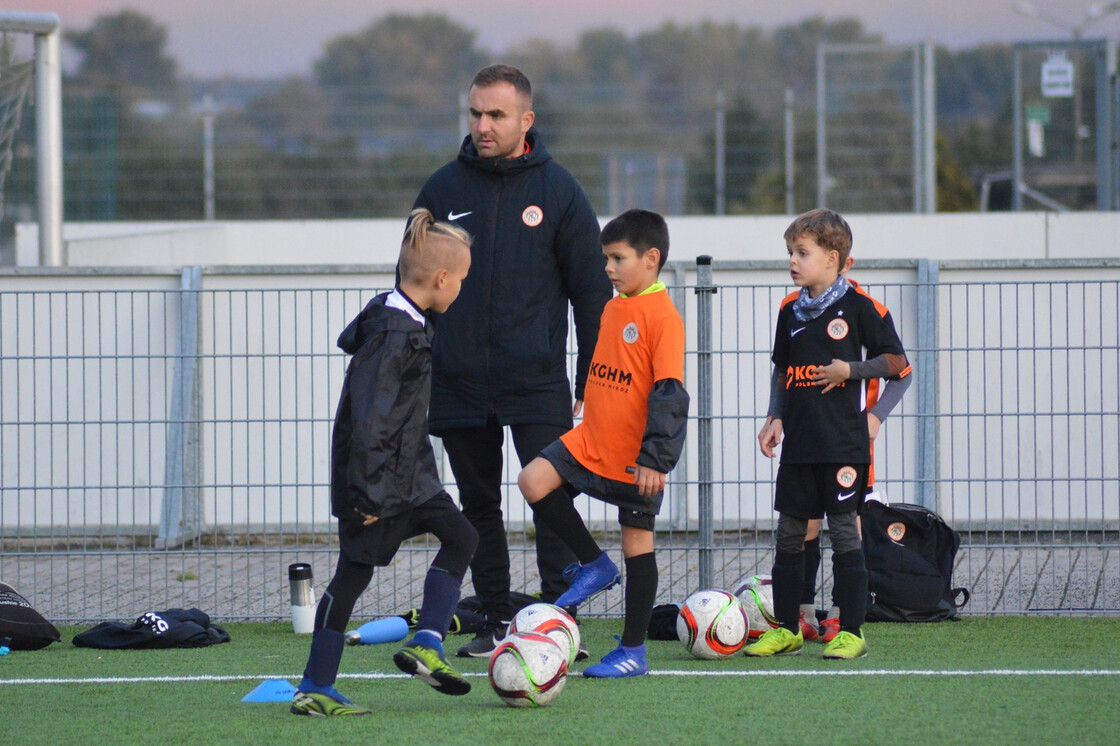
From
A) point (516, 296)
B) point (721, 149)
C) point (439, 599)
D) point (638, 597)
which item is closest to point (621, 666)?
point (638, 597)

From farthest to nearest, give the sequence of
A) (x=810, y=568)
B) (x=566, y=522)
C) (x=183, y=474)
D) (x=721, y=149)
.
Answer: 1. (x=721, y=149)
2. (x=183, y=474)
3. (x=810, y=568)
4. (x=566, y=522)

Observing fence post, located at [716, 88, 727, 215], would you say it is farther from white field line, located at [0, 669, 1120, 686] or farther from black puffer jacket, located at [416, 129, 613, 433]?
white field line, located at [0, 669, 1120, 686]

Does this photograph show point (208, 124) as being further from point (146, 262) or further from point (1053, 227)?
point (1053, 227)

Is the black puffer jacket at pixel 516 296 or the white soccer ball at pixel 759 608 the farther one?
the white soccer ball at pixel 759 608

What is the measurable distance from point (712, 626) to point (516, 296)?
1358mm

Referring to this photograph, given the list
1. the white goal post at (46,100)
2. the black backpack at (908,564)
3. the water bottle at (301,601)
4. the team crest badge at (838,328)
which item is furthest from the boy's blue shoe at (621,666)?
the white goal post at (46,100)

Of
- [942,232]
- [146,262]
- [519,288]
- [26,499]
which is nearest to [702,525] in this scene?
[519,288]

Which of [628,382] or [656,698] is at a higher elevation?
[628,382]

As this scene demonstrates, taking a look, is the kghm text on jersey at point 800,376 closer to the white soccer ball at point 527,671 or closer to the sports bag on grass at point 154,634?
the white soccer ball at point 527,671

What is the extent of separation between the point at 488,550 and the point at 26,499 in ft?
10.6

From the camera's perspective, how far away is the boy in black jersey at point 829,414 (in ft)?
15.4

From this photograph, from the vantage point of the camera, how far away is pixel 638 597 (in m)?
4.46

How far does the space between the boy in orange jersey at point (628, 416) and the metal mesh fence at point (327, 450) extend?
1.12 meters

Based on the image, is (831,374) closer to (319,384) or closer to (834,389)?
(834,389)
